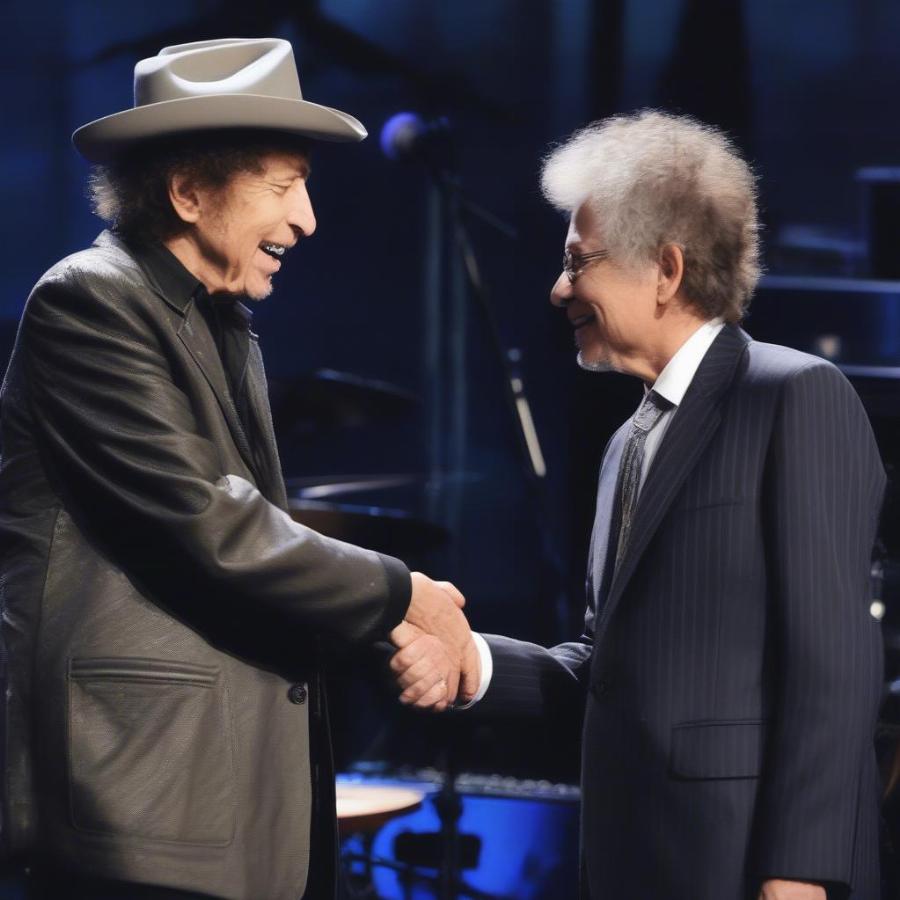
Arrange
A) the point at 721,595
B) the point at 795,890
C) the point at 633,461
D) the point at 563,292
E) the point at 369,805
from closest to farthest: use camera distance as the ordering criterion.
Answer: the point at 795,890, the point at 721,595, the point at 633,461, the point at 563,292, the point at 369,805

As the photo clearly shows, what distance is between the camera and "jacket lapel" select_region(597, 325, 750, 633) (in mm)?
1807

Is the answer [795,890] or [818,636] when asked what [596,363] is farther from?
[795,890]

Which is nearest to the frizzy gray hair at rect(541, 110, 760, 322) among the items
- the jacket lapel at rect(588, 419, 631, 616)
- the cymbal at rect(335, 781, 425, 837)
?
the jacket lapel at rect(588, 419, 631, 616)

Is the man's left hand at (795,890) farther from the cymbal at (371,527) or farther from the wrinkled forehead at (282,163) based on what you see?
the cymbal at (371,527)

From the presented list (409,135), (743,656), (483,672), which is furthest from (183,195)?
(409,135)

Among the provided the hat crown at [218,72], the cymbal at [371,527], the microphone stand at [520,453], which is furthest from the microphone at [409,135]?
the hat crown at [218,72]

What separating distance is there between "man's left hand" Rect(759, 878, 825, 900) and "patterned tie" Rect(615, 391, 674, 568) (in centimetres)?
49

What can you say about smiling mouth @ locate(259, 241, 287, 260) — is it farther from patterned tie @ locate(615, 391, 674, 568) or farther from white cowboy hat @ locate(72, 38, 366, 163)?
patterned tie @ locate(615, 391, 674, 568)

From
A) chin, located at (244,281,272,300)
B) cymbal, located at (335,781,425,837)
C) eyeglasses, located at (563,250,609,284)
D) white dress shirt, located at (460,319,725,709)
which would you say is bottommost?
cymbal, located at (335,781,425,837)

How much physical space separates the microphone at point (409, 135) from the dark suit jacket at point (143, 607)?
229 cm

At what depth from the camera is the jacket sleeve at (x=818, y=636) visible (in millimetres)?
1650

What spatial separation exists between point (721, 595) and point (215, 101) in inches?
38.2

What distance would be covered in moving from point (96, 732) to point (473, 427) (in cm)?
330

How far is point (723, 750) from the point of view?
67.9 inches
